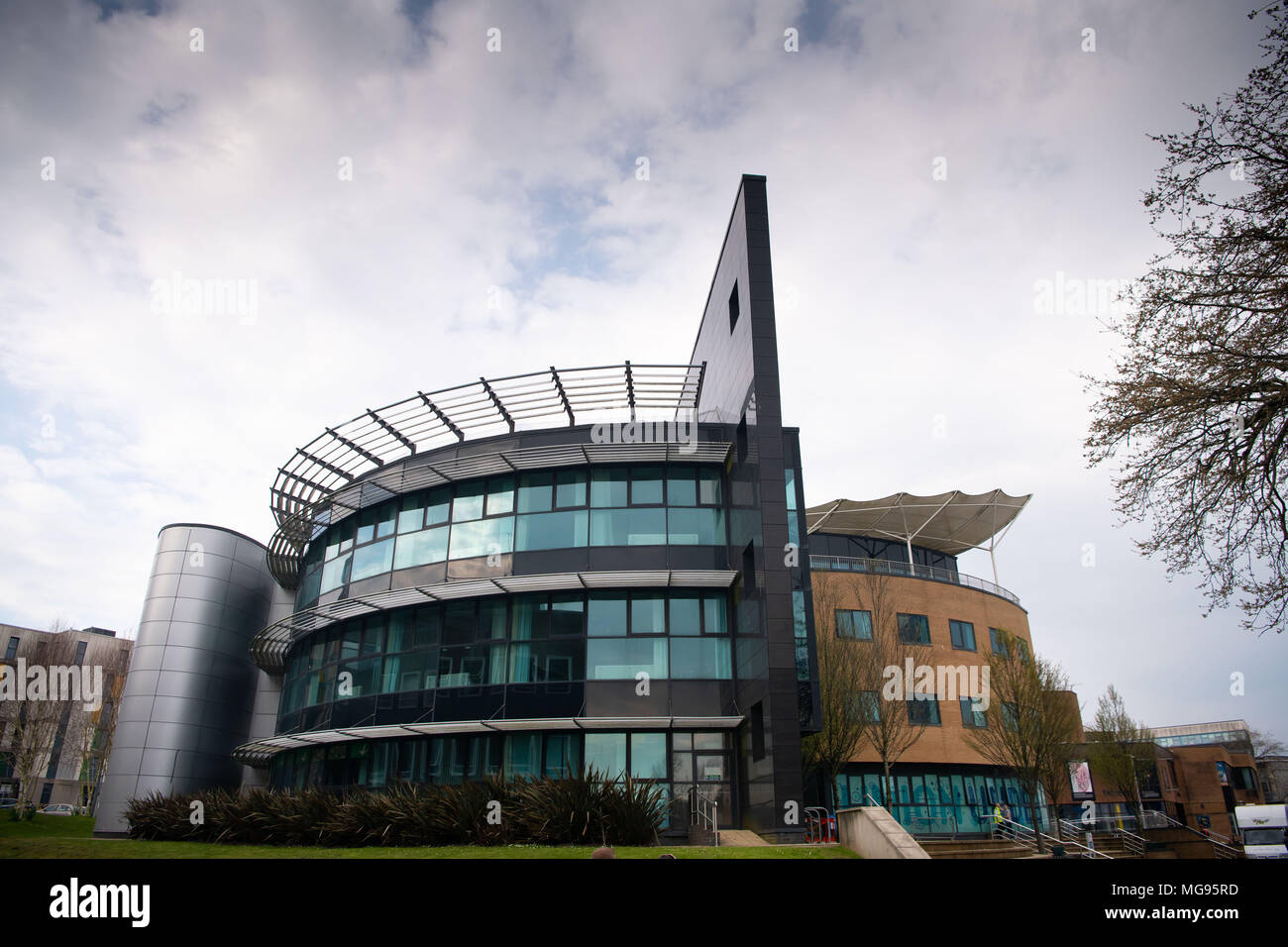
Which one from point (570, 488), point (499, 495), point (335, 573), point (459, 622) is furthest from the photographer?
point (335, 573)

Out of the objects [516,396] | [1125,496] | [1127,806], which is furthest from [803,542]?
[1127,806]

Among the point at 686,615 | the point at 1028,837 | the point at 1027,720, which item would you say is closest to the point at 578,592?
the point at 686,615

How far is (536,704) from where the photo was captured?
70.8 ft

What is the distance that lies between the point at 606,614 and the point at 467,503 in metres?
5.90

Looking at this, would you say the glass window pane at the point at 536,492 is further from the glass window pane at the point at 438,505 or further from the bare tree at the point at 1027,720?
the bare tree at the point at 1027,720

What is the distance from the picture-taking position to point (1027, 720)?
27250 mm

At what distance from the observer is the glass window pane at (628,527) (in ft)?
75.1

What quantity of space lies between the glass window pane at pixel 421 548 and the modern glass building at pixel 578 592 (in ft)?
0.22

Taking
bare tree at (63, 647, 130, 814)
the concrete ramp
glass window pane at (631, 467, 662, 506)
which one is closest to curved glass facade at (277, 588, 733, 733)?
glass window pane at (631, 467, 662, 506)

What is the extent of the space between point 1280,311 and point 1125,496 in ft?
9.82

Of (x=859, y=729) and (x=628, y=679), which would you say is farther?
(x=859, y=729)

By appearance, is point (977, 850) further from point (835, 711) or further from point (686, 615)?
point (686, 615)

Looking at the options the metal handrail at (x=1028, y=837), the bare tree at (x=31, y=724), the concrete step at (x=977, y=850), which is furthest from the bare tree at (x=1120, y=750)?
the bare tree at (x=31, y=724)
